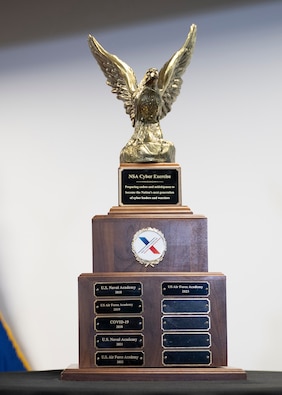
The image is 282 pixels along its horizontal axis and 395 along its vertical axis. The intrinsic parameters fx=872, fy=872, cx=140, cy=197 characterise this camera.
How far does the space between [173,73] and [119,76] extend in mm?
180

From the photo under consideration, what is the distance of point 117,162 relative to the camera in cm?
359

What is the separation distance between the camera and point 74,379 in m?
2.42

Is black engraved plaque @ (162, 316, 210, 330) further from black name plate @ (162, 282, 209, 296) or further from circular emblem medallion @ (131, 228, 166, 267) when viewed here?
circular emblem medallion @ (131, 228, 166, 267)

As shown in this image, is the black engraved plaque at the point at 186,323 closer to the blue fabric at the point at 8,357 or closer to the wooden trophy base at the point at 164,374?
the wooden trophy base at the point at 164,374

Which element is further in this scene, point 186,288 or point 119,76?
point 119,76

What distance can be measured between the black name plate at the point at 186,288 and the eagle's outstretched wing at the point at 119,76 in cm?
61

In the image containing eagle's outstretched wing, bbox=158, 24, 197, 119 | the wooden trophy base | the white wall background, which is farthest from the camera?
the white wall background

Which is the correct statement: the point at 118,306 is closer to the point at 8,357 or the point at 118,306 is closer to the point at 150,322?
the point at 150,322

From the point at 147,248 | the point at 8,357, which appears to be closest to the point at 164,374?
the point at 147,248

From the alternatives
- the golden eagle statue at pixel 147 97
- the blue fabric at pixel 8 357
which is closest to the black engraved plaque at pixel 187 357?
the golden eagle statue at pixel 147 97

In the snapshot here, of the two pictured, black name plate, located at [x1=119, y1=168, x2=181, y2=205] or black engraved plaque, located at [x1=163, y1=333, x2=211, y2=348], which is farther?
black name plate, located at [x1=119, y1=168, x2=181, y2=205]

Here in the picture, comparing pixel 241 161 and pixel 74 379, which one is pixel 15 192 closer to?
pixel 241 161

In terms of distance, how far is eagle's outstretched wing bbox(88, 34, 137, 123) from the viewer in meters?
2.80

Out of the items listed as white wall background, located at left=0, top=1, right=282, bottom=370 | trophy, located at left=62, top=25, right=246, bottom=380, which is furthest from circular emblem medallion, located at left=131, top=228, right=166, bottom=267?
white wall background, located at left=0, top=1, right=282, bottom=370
